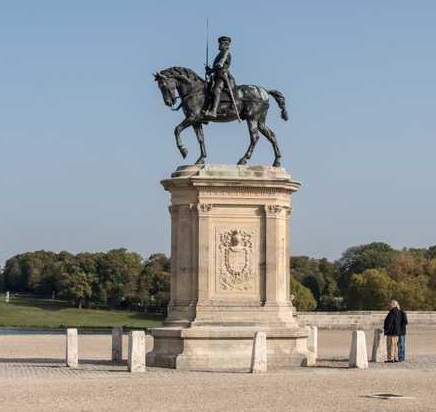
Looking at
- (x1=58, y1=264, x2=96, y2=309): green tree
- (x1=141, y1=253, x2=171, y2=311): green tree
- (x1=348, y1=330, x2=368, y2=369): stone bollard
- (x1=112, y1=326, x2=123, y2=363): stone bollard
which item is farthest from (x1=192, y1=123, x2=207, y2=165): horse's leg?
(x1=58, y1=264, x2=96, y2=309): green tree

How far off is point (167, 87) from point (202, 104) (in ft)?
3.40

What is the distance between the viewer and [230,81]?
31.0 metres

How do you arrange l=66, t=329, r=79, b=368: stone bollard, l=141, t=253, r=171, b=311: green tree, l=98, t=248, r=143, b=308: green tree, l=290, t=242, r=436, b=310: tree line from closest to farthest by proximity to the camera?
l=66, t=329, r=79, b=368: stone bollard, l=290, t=242, r=436, b=310: tree line, l=141, t=253, r=171, b=311: green tree, l=98, t=248, r=143, b=308: green tree

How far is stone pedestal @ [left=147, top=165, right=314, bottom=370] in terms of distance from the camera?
29344 millimetres

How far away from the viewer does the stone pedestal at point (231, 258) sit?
29.3 metres

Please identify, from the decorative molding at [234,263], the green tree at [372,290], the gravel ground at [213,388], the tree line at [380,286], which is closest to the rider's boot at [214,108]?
the decorative molding at [234,263]

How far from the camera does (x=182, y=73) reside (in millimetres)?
30906

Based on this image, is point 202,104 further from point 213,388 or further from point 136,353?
point 213,388

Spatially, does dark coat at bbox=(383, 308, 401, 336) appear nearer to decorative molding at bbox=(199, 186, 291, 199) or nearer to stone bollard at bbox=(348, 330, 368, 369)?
stone bollard at bbox=(348, 330, 368, 369)

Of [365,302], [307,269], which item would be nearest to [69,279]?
[307,269]

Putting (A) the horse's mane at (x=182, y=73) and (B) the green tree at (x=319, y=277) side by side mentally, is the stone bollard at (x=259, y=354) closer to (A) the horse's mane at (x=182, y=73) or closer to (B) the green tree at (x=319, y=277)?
(A) the horse's mane at (x=182, y=73)

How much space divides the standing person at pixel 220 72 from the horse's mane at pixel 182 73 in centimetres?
46

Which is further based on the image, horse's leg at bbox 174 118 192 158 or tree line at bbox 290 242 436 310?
tree line at bbox 290 242 436 310

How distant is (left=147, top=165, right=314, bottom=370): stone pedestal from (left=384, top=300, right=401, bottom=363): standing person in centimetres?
249
